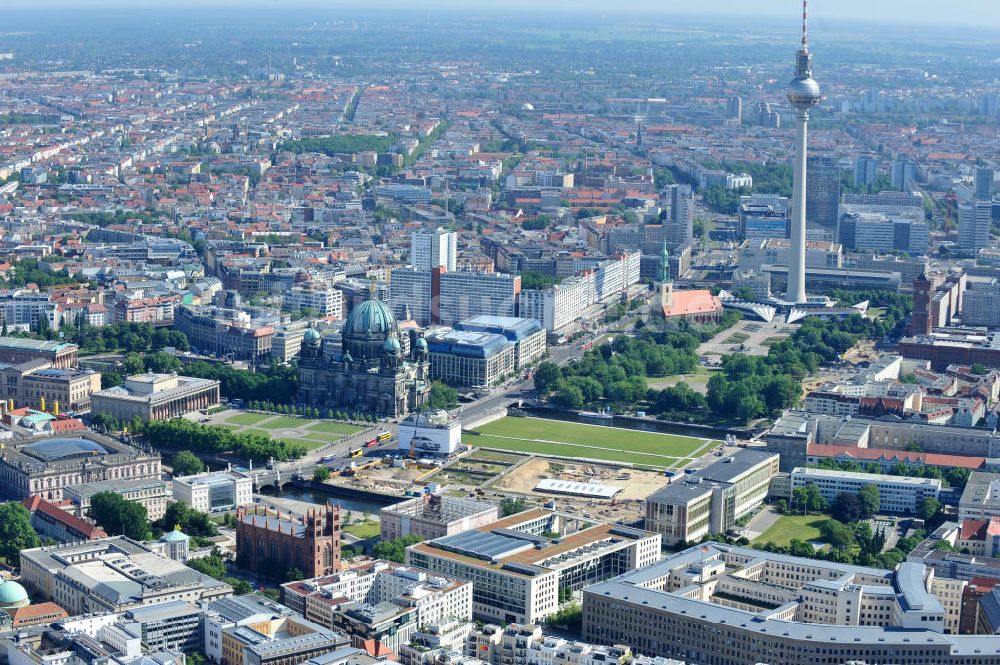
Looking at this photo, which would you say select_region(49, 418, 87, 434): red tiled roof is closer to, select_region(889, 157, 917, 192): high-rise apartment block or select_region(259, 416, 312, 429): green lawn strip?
select_region(259, 416, 312, 429): green lawn strip

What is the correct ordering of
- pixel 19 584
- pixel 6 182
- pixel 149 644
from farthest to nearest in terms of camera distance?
pixel 6 182 < pixel 19 584 < pixel 149 644

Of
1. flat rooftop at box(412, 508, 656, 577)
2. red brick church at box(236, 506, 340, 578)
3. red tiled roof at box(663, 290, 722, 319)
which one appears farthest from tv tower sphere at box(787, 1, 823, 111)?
red brick church at box(236, 506, 340, 578)

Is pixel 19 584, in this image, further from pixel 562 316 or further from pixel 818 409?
pixel 562 316

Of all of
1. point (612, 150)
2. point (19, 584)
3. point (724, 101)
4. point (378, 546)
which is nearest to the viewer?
point (19, 584)

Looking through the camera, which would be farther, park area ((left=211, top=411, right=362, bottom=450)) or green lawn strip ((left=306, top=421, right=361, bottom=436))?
green lawn strip ((left=306, top=421, right=361, bottom=436))

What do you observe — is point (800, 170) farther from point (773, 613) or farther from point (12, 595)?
point (12, 595)

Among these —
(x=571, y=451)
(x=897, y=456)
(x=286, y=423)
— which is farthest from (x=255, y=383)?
(x=897, y=456)

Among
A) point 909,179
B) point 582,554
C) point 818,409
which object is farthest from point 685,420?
point 909,179
